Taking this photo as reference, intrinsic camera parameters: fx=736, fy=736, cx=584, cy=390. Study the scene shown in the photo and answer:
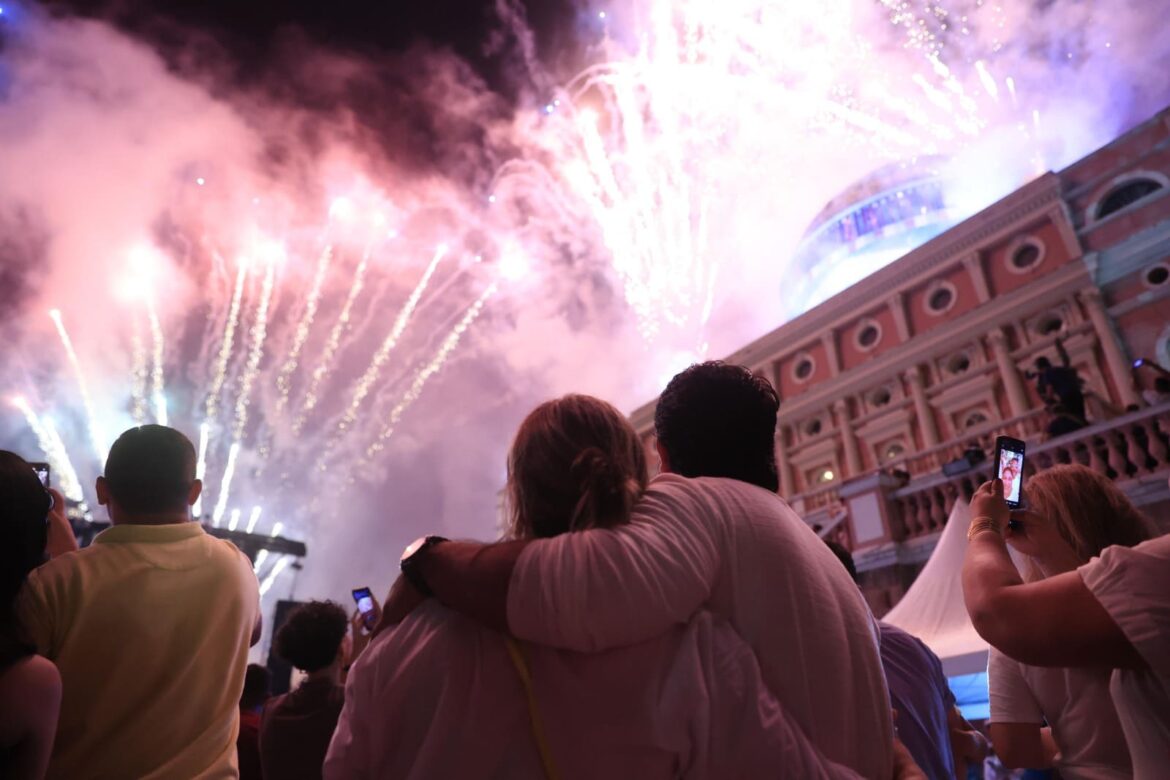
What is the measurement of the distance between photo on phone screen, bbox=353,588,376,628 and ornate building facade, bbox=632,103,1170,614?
1077 centimetres

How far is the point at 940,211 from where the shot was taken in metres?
33.3

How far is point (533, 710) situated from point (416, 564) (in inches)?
16.3

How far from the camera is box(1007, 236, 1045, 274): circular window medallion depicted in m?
22.4

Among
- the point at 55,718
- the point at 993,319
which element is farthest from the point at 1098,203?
the point at 55,718

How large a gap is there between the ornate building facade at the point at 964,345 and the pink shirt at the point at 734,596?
1203cm

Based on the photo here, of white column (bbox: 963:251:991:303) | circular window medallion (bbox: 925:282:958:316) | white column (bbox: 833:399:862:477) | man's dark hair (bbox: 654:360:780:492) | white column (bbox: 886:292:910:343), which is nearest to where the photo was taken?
man's dark hair (bbox: 654:360:780:492)

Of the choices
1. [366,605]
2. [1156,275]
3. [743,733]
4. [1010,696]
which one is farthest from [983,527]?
[1156,275]

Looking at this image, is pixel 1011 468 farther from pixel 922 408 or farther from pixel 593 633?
pixel 922 408

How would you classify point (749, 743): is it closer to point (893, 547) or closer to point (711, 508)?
point (711, 508)

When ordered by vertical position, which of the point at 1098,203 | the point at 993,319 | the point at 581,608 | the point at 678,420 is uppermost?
the point at 1098,203

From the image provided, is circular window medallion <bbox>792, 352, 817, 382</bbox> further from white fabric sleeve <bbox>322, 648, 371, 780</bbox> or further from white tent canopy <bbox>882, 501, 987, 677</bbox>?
white fabric sleeve <bbox>322, 648, 371, 780</bbox>

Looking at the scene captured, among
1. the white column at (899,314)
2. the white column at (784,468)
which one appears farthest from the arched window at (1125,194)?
the white column at (784,468)

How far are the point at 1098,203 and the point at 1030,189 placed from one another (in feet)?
6.73

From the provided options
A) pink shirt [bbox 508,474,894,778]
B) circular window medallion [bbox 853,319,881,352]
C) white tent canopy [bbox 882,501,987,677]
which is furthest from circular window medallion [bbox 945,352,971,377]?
pink shirt [bbox 508,474,894,778]
